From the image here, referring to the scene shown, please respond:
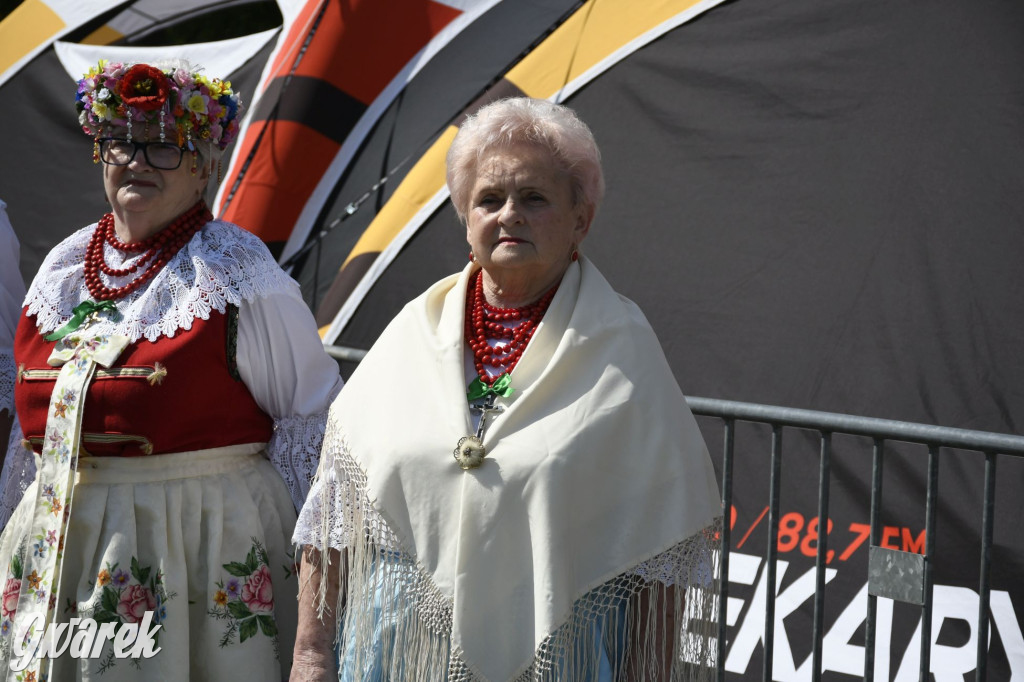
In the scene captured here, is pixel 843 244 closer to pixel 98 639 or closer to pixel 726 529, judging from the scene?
pixel 726 529

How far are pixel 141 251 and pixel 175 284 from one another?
0.16m

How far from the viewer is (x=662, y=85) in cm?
434

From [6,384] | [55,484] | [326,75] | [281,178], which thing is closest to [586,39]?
[326,75]

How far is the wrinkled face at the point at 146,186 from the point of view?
8.87 feet

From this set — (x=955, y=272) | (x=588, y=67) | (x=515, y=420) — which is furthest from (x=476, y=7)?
(x=515, y=420)

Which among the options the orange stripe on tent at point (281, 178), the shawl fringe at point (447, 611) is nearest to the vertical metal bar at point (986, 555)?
the shawl fringe at point (447, 611)

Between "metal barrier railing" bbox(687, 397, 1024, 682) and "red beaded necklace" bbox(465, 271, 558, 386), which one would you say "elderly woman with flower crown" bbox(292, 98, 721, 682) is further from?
"metal barrier railing" bbox(687, 397, 1024, 682)

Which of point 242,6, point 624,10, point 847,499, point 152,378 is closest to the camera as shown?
point 152,378

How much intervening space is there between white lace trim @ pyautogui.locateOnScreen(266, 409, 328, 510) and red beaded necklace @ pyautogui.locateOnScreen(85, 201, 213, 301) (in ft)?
1.60

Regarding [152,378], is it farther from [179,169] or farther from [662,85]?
[662,85]

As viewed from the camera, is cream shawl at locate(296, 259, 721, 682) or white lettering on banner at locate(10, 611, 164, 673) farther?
white lettering on banner at locate(10, 611, 164, 673)

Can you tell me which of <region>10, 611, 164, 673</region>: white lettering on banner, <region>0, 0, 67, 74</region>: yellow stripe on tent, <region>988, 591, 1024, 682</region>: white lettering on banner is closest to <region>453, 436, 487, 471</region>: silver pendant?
A: <region>10, 611, 164, 673</region>: white lettering on banner

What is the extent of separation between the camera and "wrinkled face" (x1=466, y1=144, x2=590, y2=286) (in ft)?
7.23

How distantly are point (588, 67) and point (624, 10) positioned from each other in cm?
27
